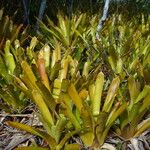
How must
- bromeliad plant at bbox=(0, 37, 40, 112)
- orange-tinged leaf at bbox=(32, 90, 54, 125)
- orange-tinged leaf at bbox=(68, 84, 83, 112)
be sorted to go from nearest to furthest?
orange-tinged leaf at bbox=(68, 84, 83, 112) < orange-tinged leaf at bbox=(32, 90, 54, 125) < bromeliad plant at bbox=(0, 37, 40, 112)

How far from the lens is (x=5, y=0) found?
248 inches

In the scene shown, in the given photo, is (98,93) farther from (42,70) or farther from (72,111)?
(42,70)

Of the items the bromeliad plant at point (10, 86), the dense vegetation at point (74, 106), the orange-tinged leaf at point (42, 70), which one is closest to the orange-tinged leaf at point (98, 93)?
the dense vegetation at point (74, 106)

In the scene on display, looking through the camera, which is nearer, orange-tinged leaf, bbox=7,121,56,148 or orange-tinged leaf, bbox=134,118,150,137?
orange-tinged leaf, bbox=7,121,56,148

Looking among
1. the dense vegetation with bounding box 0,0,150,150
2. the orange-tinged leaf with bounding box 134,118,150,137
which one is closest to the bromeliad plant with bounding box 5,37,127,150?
the dense vegetation with bounding box 0,0,150,150

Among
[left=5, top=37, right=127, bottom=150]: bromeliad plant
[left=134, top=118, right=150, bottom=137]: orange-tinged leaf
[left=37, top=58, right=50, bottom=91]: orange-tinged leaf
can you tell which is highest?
[left=37, top=58, right=50, bottom=91]: orange-tinged leaf

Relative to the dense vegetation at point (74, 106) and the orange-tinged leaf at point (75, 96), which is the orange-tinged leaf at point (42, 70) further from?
the orange-tinged leaf at point (75, 96)

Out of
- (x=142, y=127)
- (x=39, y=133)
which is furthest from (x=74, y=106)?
(x=142, y=127)

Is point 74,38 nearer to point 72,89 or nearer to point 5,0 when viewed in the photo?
point 72,89

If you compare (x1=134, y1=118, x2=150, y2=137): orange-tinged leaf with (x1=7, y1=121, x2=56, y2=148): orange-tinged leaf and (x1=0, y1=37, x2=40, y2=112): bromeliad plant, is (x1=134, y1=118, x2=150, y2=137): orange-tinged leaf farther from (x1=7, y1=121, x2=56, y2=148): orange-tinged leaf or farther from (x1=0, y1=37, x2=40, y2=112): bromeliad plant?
(x1=0, y1=37, x2=40, y2=112): bromeliad plant

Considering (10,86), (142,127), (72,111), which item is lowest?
(142,127)

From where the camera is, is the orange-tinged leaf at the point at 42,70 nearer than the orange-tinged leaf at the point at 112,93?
No

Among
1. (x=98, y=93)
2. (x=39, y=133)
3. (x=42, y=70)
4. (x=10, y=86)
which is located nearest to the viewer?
(x=39, y=133)

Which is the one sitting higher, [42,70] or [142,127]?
[42,70]
